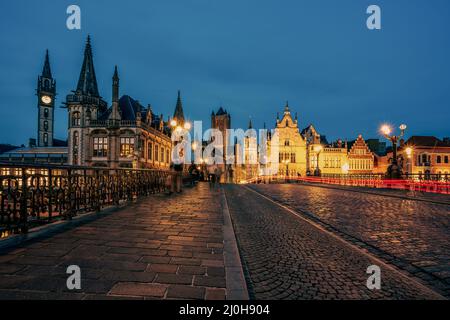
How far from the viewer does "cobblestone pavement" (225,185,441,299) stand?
269cm

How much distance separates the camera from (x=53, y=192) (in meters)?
5.73

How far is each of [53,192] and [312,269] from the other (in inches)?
226

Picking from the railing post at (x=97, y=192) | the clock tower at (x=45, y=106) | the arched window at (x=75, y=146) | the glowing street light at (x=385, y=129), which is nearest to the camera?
the railing post at (x=97, y=192)

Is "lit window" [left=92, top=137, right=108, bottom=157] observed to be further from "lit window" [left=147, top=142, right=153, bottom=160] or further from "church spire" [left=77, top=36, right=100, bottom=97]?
"church spire" [left=77, top=36, right=100, bottom=97]

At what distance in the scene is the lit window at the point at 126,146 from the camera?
3688cm

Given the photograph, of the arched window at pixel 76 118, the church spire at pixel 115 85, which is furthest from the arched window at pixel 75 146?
the church spire at pixel 115 85

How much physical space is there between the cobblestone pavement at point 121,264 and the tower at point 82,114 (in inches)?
1465

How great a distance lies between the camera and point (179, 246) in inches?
159

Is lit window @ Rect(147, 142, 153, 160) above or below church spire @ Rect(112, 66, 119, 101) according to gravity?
below

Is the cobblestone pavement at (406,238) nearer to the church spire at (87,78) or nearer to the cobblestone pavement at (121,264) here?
the cobblestone pavement at (121,264)

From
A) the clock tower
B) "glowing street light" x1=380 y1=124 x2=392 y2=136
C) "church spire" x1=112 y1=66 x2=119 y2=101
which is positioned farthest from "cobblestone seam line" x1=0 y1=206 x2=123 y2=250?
the clock tower

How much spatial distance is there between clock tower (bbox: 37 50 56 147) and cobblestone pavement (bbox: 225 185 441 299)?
3817 inches

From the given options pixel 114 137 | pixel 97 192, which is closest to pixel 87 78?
pixel 114 137
